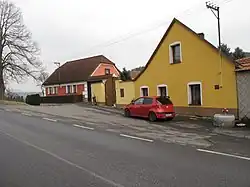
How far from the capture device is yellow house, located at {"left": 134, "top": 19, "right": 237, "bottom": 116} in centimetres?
2080

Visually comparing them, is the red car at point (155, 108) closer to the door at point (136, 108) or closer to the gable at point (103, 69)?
the door at point (136, 108)

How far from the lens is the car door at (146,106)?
2143 centimetres

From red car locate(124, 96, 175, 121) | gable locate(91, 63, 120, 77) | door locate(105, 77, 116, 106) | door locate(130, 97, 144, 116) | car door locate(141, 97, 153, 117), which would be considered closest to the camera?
red car locate(124, 96, 175, 121)

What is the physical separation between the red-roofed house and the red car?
25.4m

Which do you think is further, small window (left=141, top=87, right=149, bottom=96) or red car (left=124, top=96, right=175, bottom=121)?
small window (left=141, top=87, right=149, bottom=96)

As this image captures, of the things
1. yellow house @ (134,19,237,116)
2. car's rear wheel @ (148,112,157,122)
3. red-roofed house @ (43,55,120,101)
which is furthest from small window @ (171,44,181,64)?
red-roofed house @ (43,55,120,101)

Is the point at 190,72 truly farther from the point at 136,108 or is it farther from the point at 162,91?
the point at 136,108

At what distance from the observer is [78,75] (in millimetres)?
54281

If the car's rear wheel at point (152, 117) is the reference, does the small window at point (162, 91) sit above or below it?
above

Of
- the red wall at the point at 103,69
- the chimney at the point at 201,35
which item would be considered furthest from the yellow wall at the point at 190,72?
the red wall at the point at 103,69

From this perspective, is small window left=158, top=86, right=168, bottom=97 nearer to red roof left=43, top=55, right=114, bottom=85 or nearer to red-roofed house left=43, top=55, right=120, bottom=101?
red-roofed house left=43, top=55, right=120, bottom=101

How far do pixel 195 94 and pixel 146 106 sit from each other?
4045mm

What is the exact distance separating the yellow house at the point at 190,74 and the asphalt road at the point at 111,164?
34.4 feet

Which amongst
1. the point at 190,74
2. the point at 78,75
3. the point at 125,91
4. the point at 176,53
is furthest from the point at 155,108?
the point at 78,75
